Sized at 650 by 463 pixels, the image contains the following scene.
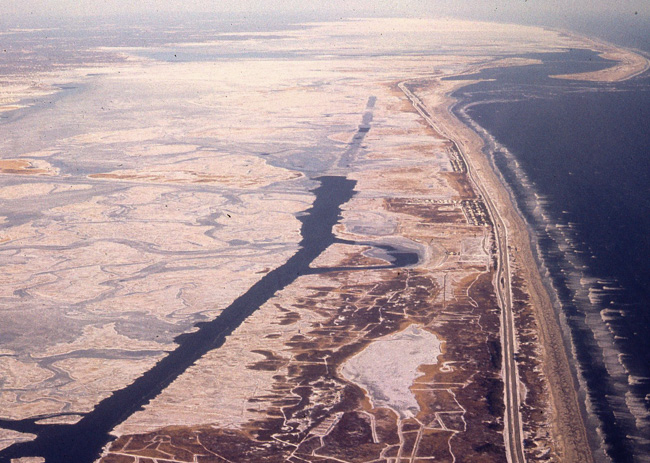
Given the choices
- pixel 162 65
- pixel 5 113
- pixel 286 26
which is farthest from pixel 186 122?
pixel 286 26

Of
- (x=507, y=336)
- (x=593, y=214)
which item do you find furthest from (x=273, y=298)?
(x=593, y=214)

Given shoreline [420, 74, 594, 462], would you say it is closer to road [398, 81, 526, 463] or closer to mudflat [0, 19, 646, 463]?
mudflat [0, 19, 646, 463]

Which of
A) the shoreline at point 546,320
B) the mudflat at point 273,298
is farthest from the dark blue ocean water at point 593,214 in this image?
the mudflat at point 273,298

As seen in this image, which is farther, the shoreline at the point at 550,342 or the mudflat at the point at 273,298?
the mudflat at the point at 273,298

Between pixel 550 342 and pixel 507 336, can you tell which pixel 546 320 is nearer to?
pixel 550 342

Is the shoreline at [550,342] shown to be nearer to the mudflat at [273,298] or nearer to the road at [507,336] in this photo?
the mudflat at [273,298]

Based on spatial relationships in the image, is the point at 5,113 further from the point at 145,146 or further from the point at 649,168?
the point at 649,168

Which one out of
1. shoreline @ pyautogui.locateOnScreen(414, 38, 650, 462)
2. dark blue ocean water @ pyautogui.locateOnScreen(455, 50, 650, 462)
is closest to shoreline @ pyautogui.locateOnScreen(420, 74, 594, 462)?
shoreline @ pyautogui.locateOnScreen(414, 38, 650, 462)
